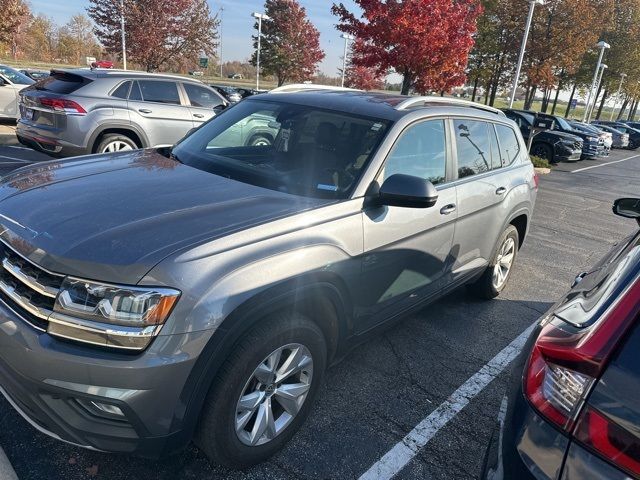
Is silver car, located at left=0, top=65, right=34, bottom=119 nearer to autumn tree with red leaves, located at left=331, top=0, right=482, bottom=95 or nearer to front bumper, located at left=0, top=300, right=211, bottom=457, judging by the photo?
autumn tree with red leaves, located at left=331, top=0, right=482, bottom=95

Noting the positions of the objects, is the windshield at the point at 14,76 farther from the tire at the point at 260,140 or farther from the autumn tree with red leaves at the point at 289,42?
the autumn tree with red leaves at the point at 289,42

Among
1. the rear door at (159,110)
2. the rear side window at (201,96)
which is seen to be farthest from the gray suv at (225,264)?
the rear side window at (201,96)

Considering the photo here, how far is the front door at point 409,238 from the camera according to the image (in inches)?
111

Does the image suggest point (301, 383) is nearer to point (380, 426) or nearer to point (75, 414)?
point (380, 426)

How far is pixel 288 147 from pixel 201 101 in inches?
247

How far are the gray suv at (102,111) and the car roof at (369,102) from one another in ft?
13.7

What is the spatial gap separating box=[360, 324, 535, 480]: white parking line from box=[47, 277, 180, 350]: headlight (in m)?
1.33

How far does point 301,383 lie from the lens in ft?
8.42

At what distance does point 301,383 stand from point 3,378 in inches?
52.9

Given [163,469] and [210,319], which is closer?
[210,319]

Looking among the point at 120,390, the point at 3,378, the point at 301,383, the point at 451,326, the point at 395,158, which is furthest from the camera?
the point at 451,326

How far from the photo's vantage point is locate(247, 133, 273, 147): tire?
3.48 meters

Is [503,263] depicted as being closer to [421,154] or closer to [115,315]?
[421,154]

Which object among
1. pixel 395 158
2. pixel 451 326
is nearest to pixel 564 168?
pixel 451 326
